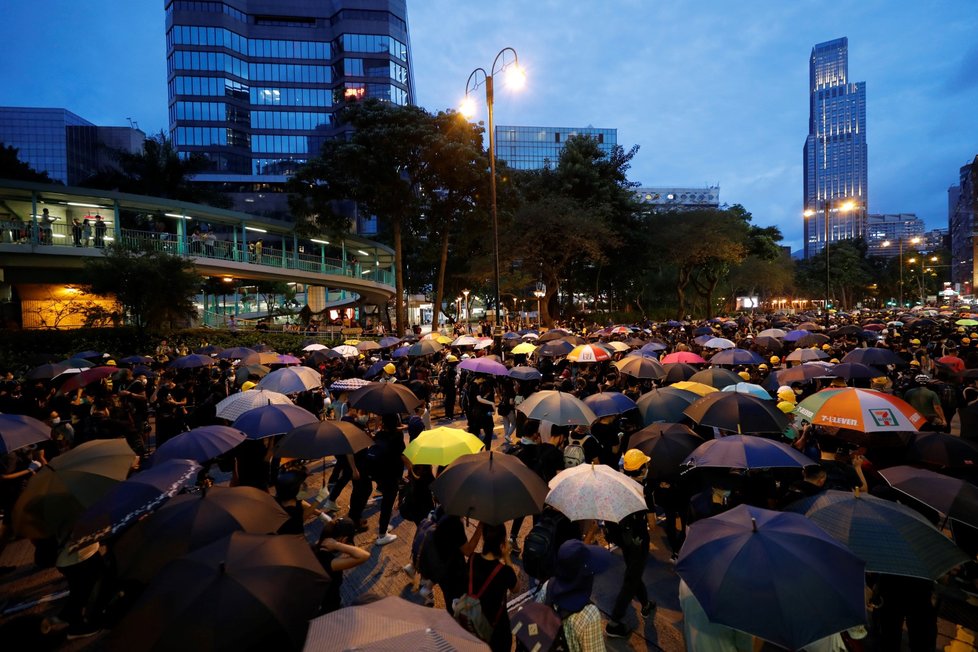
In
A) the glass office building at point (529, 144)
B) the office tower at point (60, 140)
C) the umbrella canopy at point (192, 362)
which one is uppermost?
the glass office building at point (529, 144)

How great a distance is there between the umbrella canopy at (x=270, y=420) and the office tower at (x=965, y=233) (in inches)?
3258

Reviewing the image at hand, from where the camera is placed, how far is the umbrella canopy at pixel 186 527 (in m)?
3.29

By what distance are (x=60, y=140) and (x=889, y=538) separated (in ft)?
307

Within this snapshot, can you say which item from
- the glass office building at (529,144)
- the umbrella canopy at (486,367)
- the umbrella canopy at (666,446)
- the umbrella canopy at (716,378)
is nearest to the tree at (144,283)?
the umbrella canopy at (486,367)

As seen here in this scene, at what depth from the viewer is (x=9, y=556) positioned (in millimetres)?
6180

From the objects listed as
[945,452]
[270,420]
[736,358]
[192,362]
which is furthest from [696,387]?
[192,362]

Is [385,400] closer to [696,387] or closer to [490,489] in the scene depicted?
[490,489]

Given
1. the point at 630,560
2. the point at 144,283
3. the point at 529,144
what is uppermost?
the point at 529,144

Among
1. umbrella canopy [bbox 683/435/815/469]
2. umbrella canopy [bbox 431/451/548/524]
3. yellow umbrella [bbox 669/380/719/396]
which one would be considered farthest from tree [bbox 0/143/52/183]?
umbrella canopy [bbox 683/435/815/469]

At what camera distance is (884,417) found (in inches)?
215

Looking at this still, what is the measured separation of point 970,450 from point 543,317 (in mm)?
31322

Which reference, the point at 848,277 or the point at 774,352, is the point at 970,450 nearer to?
the point at 774,352

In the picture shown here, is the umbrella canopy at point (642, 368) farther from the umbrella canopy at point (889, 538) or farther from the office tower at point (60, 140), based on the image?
the office tower at point (60, 140)

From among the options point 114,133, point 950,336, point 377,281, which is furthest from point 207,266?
point 114,133
